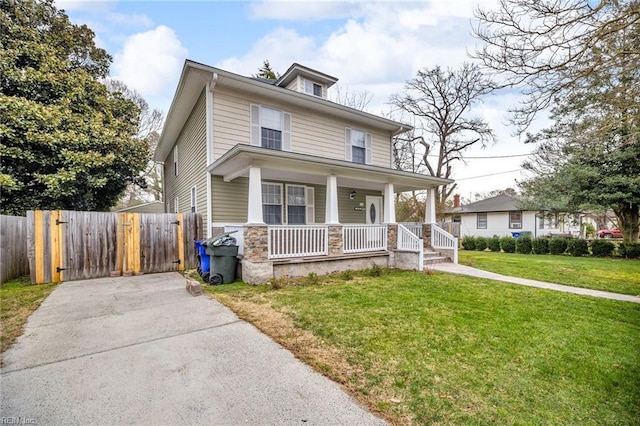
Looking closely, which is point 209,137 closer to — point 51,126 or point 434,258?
point 51,126

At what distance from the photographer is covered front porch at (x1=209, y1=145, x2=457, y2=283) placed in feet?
22.5

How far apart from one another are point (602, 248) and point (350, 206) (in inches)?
505

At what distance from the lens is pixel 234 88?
8.90m

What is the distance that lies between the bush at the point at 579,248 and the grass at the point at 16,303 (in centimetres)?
2018

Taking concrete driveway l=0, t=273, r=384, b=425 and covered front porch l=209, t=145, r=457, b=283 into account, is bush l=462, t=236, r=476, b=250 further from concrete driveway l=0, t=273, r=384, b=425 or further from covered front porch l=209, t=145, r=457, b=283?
concrete driveway l=0, t=273, r=384, b=425

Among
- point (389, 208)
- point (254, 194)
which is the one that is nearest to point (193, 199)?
point (254, 194)

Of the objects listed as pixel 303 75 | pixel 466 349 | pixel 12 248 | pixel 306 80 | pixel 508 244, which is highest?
pixel 303 75

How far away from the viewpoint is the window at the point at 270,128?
30.9 ft

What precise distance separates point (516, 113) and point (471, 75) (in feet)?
53.8

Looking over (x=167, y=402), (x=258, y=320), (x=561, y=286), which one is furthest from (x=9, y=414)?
(x=561, y=286)

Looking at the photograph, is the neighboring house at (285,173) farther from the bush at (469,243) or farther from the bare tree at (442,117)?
the bare tree at (442,117)

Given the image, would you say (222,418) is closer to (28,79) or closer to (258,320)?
(258,320)

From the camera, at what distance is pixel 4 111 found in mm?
8969

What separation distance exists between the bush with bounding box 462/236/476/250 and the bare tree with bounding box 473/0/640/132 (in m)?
14.5
